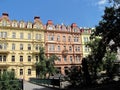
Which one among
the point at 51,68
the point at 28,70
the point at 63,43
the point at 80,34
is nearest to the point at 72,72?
the point at 51,68

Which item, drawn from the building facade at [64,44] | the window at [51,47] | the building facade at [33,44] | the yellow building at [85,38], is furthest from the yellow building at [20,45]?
the yellow building at [85,38]

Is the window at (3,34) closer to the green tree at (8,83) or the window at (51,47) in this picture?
the window at (51,47)

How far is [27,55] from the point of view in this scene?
1975 inches

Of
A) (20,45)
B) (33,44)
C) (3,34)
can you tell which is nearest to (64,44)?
(33,44)

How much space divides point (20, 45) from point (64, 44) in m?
12.3

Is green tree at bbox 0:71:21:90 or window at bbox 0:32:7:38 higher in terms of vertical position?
window at bbox 0:32:7:38

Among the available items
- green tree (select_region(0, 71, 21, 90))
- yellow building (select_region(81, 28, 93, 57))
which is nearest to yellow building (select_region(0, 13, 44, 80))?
yellow building (select_region(81, 28, 93, 57))

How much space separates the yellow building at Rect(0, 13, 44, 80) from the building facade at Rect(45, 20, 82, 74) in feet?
8.44

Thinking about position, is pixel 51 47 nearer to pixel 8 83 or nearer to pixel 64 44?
pixel 64 44

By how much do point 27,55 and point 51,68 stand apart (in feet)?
29.6

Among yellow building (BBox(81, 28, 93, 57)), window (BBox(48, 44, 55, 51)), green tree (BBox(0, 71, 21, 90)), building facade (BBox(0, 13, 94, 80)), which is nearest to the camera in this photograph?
green tree (BBox(0, 71, 21, 90))

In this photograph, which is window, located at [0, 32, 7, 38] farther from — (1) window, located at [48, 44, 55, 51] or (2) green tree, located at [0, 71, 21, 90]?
(2) green tree, located at [0, 71, 21, 90]

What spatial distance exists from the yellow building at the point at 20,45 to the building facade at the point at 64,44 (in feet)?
8.44

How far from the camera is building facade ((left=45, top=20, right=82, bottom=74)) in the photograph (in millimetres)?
53231
